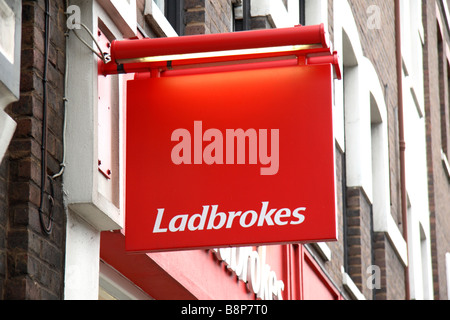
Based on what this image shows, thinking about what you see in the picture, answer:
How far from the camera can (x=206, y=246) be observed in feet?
16.4

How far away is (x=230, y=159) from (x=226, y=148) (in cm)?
6

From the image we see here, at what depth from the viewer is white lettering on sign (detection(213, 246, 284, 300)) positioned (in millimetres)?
7465

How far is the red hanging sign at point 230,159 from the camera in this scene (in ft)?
16.4

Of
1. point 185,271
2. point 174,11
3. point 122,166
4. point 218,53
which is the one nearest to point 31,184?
point 122,166

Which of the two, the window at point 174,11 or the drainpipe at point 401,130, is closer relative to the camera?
the window at point 174,11

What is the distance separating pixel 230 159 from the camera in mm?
5145

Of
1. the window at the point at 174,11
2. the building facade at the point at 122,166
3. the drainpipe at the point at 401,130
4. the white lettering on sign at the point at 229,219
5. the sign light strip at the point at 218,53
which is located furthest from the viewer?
the drainpipe at the point at 401,130

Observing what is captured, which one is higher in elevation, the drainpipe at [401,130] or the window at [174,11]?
the drainpipe at [401,130]

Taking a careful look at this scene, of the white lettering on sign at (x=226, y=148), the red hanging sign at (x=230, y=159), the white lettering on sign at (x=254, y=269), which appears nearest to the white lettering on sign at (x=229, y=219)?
the red hanging sign at (x=230, y=159)

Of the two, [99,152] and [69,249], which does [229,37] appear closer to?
[99,152]

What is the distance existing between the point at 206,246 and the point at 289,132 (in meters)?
0.67

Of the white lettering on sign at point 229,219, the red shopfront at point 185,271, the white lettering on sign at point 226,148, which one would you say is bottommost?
the white lettering on sign at point 229,219

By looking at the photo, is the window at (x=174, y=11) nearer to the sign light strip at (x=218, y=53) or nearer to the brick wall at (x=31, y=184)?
the sign light strip at (x=218, y=53)
